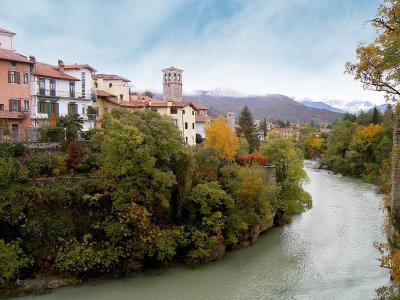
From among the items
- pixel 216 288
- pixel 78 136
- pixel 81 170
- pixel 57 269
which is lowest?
pixel 216 288

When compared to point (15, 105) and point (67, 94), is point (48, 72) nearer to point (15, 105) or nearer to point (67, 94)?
point (67, 94)

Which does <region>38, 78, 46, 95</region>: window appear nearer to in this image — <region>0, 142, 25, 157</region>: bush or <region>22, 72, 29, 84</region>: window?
<region>22, 72, 29, 84</region>: window

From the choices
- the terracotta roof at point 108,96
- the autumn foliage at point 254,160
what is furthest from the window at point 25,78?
the autumn foliage at point 254,160

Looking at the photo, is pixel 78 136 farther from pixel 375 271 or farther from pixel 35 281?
pixel 375 271

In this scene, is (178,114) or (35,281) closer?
(35,281)

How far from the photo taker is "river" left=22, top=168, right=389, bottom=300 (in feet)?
65.2

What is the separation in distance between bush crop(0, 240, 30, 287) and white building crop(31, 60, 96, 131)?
607 inches

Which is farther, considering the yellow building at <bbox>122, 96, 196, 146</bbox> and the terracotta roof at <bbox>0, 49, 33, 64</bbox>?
the yellow building at <bbox>122, 96, 196, 146</bbox>

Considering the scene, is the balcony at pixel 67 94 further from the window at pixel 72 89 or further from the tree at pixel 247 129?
the tree at pixel 247 129

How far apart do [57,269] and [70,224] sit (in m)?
2.30

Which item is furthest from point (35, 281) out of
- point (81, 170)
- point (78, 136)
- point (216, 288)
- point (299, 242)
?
point (299, 242)

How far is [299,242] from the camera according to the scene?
1115 inches

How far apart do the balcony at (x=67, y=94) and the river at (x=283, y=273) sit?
63.8ft

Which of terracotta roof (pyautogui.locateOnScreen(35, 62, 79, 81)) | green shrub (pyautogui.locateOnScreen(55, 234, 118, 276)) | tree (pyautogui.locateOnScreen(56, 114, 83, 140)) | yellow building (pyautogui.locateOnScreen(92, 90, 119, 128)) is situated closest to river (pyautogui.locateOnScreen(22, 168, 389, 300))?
green shrub (pyautogui.locateOnScreen(55, 234, 118, 276))
